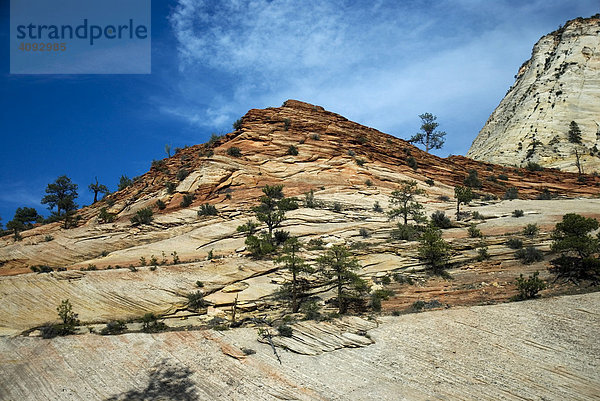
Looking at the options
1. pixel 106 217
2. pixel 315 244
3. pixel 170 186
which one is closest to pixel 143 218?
pixel 106 217

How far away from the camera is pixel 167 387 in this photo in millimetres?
12688

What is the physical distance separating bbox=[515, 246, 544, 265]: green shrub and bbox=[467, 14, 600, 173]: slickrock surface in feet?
149

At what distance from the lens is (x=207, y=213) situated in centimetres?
3275

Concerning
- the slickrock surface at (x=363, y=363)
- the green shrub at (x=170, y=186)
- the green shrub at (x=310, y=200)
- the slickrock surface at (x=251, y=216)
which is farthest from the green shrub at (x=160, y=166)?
the slickrock surface at (x=363, y=363)

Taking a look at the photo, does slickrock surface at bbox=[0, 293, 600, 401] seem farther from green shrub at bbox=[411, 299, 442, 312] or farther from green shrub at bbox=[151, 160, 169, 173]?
green shrub at bbox=[151, 160, 169, 173]

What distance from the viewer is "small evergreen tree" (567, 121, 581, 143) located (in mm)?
58156

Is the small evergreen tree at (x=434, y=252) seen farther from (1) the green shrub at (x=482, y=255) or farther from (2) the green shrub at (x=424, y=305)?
(2) the green shrub at (x=424, y=305)

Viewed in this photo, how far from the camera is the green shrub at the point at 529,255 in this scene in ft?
66.1

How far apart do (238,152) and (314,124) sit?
14.3m

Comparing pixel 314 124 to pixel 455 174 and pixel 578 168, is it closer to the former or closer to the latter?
pixel 455 174

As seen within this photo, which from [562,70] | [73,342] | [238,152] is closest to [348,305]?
[73,342]

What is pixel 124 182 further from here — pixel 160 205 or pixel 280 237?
pixel 280 237

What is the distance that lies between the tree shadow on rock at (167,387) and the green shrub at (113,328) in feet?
14.8

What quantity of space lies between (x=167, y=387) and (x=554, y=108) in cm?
8279
